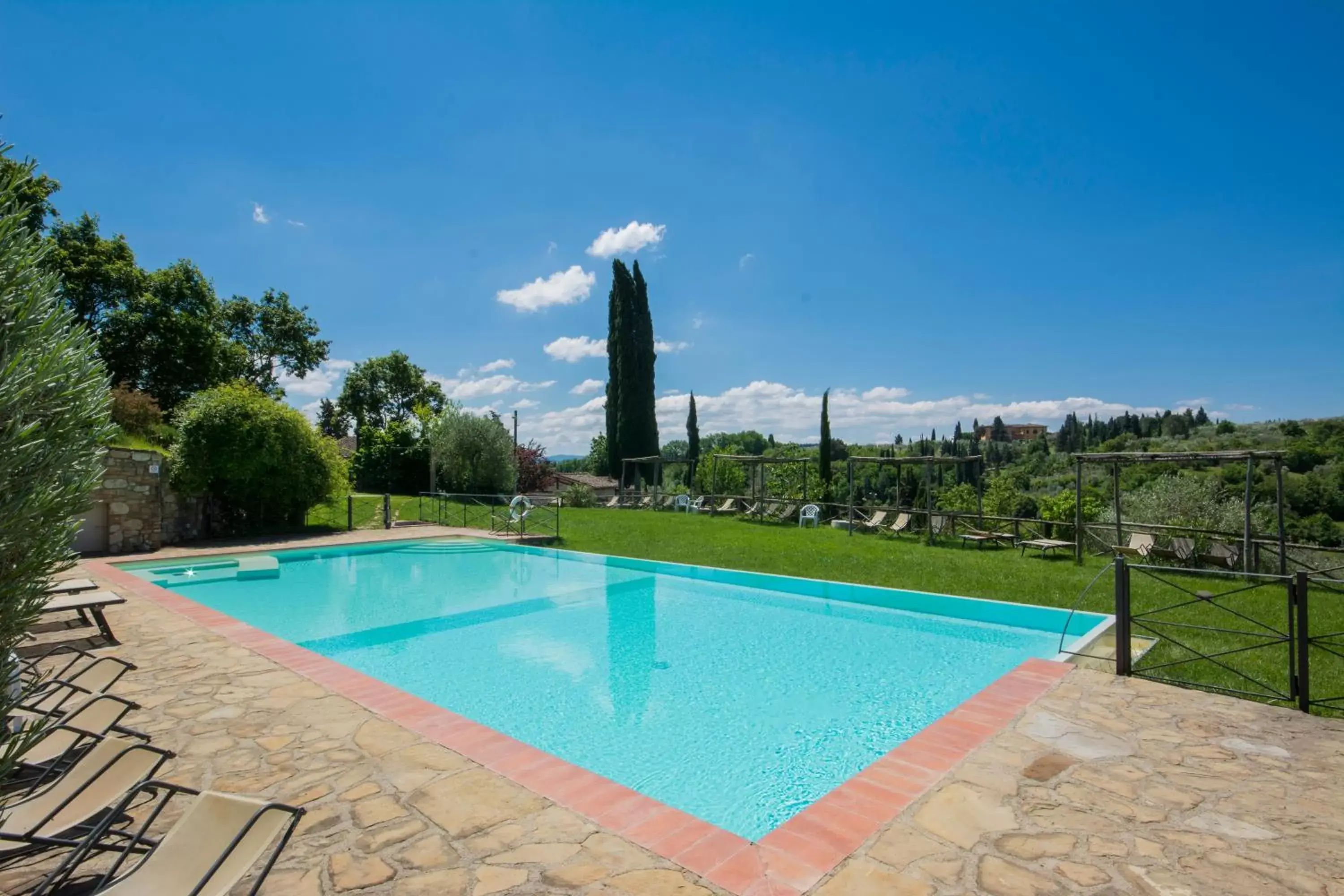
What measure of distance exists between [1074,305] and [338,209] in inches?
757

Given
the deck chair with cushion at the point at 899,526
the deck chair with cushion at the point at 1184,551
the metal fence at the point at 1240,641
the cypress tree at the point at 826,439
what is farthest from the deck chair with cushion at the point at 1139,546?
the cypress tree at the point at 826,439

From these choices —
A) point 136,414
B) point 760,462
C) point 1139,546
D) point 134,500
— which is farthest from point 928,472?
point 136,414

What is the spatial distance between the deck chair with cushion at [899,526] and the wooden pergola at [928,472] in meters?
0.27

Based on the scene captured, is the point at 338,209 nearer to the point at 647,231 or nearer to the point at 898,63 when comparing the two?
the point at 647,231

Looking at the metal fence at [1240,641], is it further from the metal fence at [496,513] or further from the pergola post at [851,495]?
the metal fence at [496,513]

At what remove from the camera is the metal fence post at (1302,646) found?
4004 mm

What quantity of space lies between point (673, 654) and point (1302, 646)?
5.05 meters

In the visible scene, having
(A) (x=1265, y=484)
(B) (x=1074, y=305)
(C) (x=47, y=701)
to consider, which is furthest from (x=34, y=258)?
(A) (x=1265, y=484)

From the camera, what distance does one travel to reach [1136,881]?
2369 mm

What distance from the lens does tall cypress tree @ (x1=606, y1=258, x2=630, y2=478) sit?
3009cm

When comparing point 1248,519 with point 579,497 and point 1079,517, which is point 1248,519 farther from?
point 579,497

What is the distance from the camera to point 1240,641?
229 inches

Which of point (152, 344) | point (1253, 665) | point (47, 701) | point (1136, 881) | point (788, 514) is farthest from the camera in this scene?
point (152, 344)

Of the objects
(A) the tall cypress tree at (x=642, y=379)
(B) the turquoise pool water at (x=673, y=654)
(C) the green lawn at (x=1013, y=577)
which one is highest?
(A) the tall cypress tree at (x=642, y=379)
